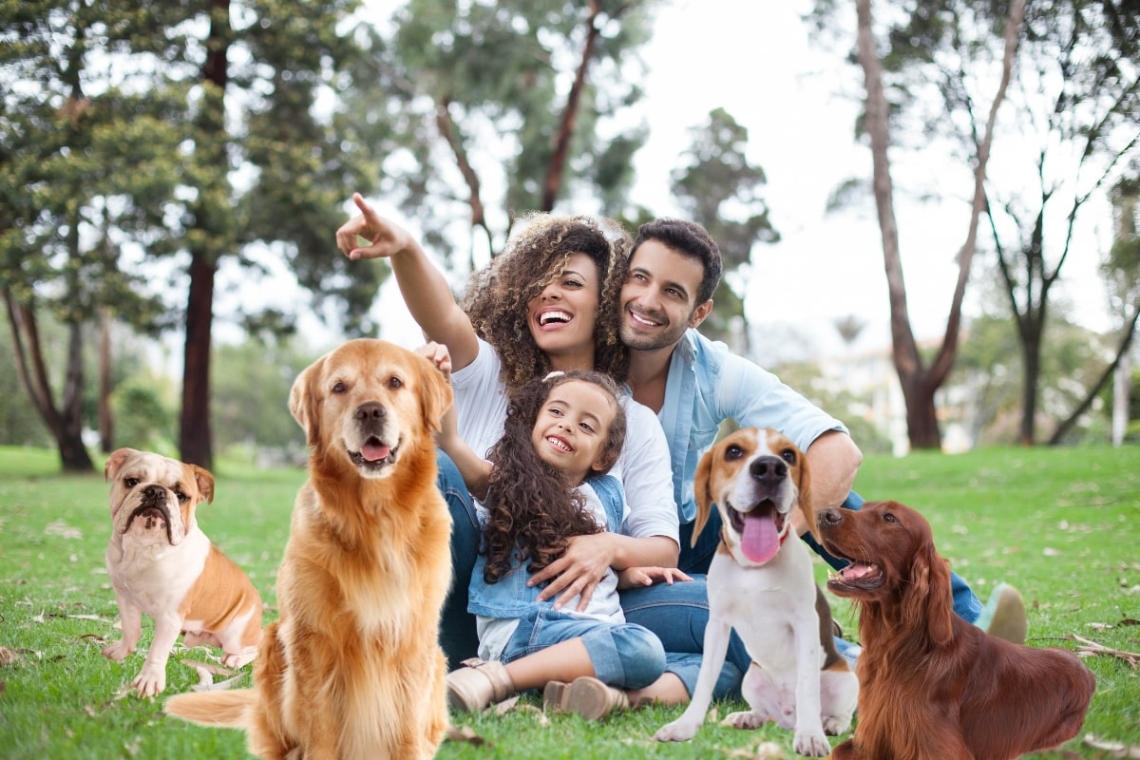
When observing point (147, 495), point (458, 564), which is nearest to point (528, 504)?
point (458, 564)

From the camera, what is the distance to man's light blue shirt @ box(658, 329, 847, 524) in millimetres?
4238

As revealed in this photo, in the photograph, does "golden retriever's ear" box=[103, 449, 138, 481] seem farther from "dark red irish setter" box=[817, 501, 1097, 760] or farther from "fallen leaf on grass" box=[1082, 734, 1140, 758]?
"fallen leaf on grass" box=[1082, 734, 1140, 758]

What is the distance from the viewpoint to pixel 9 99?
799 centimetres

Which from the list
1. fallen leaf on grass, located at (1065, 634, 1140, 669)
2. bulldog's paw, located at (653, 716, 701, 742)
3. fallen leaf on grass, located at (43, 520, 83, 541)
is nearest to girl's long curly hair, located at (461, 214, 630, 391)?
bulldog's paw, located at (653, 716, 701, 742)

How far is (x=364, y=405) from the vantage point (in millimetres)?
2438

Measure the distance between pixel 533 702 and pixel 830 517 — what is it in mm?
1342

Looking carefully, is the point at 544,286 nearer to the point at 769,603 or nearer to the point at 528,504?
the point at 528,504

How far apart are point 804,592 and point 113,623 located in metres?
2.99

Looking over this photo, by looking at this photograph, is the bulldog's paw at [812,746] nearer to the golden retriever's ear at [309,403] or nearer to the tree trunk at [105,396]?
the golden retriever's ear at [309,403]

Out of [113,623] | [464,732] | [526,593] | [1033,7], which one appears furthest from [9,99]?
[1033,7]

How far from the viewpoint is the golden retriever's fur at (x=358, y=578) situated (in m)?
2.49

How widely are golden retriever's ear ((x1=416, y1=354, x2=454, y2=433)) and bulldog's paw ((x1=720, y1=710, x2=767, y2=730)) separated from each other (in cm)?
121

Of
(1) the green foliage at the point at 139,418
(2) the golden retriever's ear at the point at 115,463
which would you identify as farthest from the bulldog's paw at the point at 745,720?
(1) the green foliage at the point at 139,418

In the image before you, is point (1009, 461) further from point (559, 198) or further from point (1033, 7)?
point (559, 198)
